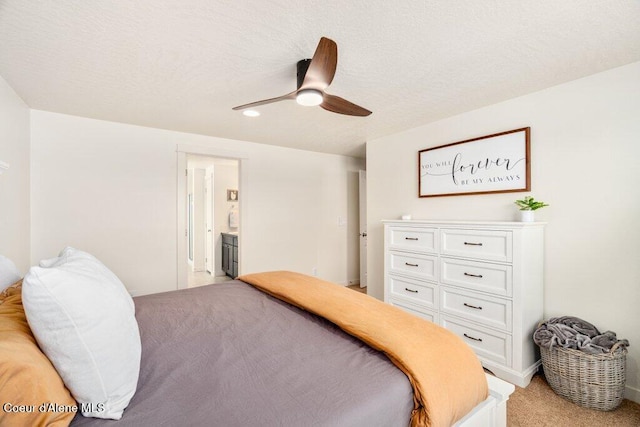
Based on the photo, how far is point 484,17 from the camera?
1.48 meters

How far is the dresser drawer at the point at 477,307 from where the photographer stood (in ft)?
7.36

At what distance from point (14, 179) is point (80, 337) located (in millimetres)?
2481

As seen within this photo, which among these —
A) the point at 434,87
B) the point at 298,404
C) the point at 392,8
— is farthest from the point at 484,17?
the point at 298,404

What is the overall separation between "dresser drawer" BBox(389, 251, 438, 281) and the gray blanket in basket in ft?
2.81

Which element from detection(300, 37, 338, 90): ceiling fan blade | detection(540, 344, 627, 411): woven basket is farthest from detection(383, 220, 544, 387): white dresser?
detection(300, 37, 338, 90): ceiling fan blade

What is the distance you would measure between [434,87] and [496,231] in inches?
48.8

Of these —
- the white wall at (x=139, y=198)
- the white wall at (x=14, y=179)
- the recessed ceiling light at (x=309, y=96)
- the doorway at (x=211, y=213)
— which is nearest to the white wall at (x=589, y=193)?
the recessed ceiling light at (x=309, y=96)

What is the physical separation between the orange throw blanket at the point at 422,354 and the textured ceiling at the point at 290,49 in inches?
59.1

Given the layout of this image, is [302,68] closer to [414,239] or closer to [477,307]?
[414,239]

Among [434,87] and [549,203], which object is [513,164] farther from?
[434,87]

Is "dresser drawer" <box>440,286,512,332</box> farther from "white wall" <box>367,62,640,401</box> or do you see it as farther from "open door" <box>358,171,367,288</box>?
"open door" <box>358,171,367,288</box>

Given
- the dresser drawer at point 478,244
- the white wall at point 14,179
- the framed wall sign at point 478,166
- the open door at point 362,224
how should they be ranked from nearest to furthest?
the white wall at point 14,179 → the dresser drawer at point 478,244 → the framed wall sign at point 478,166 → the open door at point 362,224

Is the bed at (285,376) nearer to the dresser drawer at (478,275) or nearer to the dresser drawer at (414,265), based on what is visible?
the dresser drawer at (478,275)

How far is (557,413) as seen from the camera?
1861 millimetres
